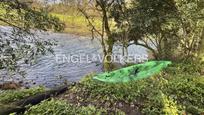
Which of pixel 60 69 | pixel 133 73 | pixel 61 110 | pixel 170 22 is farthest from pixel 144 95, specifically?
pixel 60 69

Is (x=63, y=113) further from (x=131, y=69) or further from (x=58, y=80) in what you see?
(x=58, y=80)

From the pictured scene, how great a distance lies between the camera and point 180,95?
31.7ft

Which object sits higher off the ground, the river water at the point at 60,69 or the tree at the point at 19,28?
the tree at the point at 19,28

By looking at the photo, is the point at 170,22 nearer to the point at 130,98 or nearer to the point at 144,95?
the point at 144,95

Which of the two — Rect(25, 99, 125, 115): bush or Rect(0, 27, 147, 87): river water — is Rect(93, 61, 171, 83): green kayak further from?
Rect(0, 27, 147, 87): river water

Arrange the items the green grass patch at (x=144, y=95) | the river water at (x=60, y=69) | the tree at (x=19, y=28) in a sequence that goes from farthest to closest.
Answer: the river water at (x=60, y=69)
the tree at (x=19, y=28)
the green grass patch at (x=144, y=95)

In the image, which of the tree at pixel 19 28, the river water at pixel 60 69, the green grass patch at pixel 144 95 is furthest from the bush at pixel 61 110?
the river water at pixel 60 69

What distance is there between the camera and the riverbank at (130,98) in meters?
8.51

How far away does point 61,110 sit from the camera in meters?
8.47

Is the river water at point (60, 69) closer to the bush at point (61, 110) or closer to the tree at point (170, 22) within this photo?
the tree at point (170, 22)

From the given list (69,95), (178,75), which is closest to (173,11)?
(178,75)

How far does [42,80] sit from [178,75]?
927 cm

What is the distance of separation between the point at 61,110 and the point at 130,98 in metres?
1.85

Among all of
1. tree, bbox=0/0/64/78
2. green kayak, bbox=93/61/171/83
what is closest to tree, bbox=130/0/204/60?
green kayak, bbox=93/61/171/83
